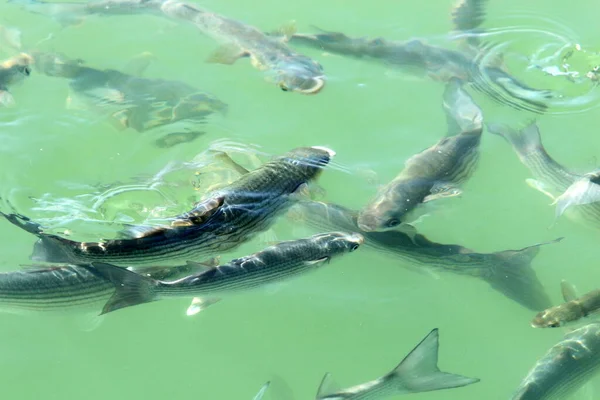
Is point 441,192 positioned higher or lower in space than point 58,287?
higher

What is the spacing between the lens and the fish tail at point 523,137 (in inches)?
207

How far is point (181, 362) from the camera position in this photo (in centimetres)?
443

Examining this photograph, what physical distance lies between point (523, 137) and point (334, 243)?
223 cm

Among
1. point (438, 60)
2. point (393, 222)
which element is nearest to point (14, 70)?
point (393, 222)

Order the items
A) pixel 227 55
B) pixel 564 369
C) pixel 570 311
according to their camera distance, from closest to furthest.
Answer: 1. pixel 564 369
2. pixel 570 311
3. pixel 227 55

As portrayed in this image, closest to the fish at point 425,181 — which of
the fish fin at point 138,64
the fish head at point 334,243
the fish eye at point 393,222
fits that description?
the fish eye at point 393,222

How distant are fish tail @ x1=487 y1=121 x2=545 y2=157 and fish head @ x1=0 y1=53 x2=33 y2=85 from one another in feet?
14.3

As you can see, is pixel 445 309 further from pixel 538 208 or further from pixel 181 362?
pixel 181 362

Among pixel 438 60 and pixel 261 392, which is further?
pixel 438 60

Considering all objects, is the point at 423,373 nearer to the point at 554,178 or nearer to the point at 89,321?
the point at 554,178

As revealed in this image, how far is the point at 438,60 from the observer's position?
6.32m

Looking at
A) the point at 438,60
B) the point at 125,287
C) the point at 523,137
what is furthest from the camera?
the point at 438,60

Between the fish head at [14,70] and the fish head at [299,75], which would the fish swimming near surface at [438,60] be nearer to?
the fish head at [299,75]

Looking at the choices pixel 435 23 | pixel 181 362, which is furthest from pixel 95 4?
pixel 181 362
